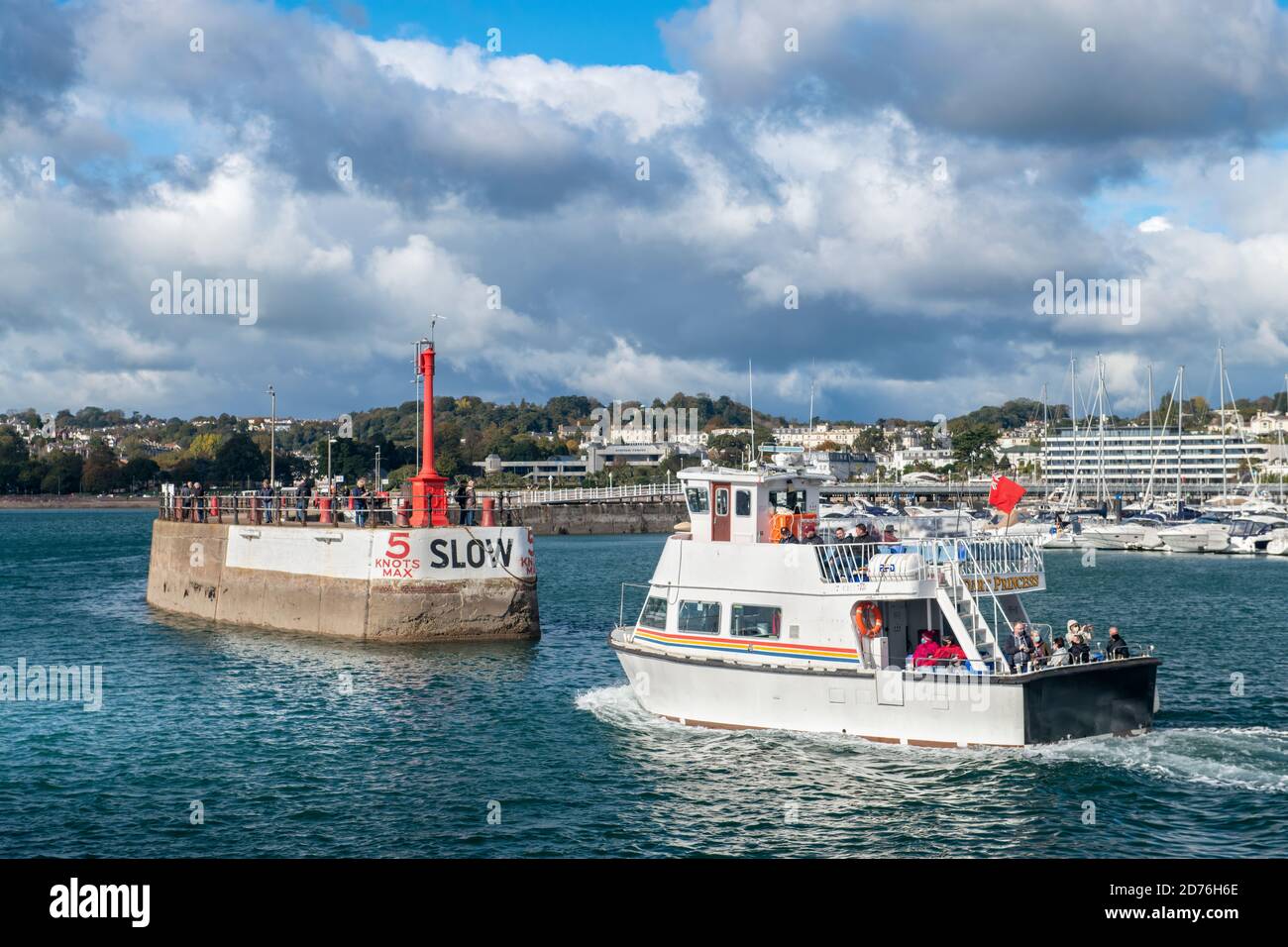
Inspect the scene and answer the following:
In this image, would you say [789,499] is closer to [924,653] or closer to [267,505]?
[924,653]

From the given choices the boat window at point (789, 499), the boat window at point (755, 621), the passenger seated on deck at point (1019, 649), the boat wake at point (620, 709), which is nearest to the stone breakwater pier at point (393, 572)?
the boat wake at point (620, 709)

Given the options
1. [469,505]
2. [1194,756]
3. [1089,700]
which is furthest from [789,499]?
[469,505]

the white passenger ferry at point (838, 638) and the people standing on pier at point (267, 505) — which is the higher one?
the people standing on pier at point (267, 505)

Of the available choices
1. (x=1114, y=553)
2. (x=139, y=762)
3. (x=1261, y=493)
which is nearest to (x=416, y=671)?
(x=139, y=762)

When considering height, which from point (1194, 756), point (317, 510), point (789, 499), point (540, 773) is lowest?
point (540, 773)

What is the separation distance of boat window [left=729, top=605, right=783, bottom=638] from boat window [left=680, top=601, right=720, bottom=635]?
484mm

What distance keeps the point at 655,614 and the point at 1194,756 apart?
11.5 m

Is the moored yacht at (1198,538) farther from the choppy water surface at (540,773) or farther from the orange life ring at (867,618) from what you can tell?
the orange life ring at (867,618)

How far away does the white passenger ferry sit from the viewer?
75.2 feet

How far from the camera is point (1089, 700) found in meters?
23.1

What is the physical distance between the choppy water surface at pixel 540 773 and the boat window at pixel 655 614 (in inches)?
84.3

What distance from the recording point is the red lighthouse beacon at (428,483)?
39469mm

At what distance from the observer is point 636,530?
433ft
